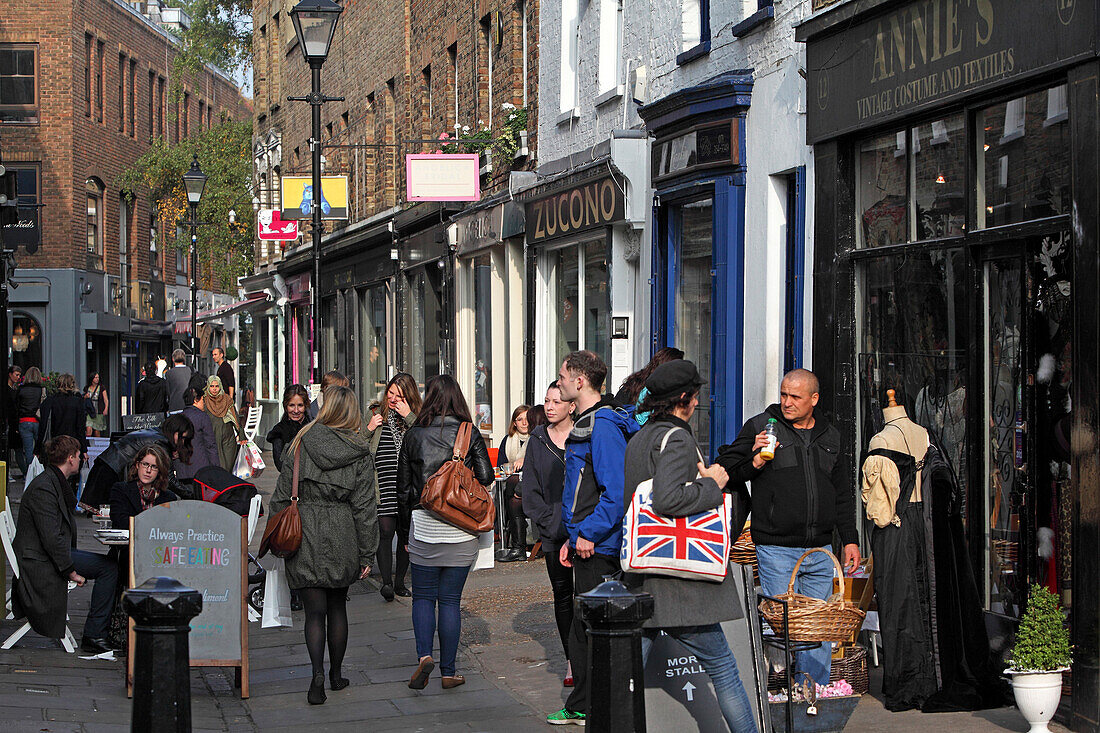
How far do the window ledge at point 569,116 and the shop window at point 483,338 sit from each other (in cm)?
358

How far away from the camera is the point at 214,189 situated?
132 ft

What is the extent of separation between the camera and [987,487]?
328 inches

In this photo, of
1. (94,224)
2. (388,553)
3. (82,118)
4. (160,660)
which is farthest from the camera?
(94,224)

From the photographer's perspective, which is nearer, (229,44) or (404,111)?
(404,111)

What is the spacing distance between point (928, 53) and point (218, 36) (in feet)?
110

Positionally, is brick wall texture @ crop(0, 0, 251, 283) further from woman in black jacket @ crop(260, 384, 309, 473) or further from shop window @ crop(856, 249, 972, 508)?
shop window @ crop(856, 249, 972, 508)

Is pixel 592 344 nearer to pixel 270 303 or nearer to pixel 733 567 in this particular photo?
pixel 733 567

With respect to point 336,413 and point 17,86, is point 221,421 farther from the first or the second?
point 17,86

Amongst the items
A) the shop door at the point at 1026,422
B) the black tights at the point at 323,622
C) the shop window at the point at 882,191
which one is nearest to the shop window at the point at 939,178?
the shop window at the point at 882,191

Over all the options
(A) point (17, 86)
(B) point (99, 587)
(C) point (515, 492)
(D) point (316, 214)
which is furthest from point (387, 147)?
(A) point (17, 86)

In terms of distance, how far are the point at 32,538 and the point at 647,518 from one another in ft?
18.1

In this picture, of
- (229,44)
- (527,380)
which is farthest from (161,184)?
(527,380)

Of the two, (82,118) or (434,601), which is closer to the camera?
(434,601)

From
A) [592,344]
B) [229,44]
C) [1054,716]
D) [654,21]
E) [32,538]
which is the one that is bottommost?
[1054,716]
